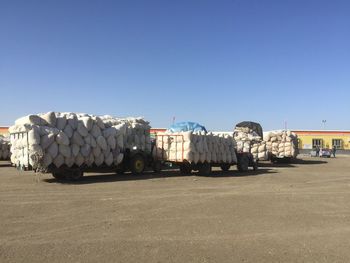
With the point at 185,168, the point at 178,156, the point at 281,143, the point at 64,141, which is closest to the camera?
the point at 64,141

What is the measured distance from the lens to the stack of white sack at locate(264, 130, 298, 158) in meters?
35.9

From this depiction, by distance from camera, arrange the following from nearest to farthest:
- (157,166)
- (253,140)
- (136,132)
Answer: (136,132)
(157,166)
(253,140)

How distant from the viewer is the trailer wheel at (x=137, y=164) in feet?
71.0

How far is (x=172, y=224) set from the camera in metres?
9.35

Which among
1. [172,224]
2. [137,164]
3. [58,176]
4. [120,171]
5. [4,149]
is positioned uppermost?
[4,149]

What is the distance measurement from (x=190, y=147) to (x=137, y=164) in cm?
259

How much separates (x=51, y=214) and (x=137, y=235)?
290 centimetres

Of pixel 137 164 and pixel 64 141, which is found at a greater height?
pixel 64 141

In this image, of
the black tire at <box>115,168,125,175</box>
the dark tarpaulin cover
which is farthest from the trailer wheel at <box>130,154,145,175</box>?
the dark tarpaulin cover

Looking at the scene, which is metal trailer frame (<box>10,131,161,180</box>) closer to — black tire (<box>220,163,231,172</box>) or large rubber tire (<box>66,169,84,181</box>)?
large rubber tire (<box>66,169,84,181</box>)

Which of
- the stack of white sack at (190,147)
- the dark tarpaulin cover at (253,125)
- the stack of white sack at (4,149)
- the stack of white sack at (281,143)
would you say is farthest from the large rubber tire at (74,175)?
the stack of white sack at (281,143)

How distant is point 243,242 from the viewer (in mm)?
7906

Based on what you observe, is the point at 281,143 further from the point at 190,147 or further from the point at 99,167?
the point at 99,167

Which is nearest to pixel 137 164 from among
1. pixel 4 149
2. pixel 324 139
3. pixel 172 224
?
pixel 172 224
